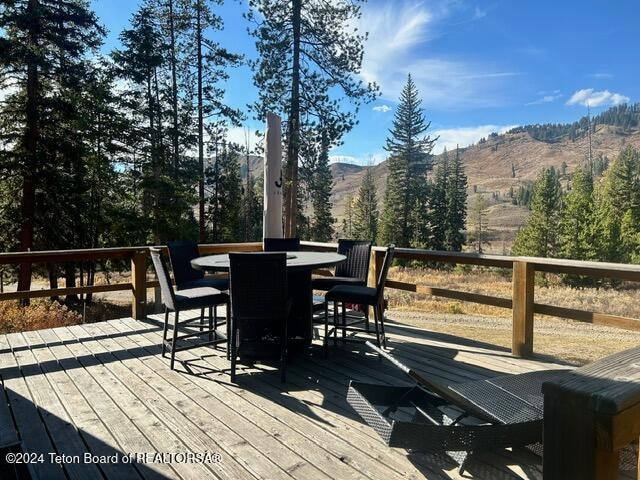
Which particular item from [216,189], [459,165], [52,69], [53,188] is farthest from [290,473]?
[459,165]

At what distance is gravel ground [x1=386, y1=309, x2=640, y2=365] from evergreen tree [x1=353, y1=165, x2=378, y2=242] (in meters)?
28.4

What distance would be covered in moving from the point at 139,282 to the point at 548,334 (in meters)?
9.48

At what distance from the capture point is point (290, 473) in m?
1.89

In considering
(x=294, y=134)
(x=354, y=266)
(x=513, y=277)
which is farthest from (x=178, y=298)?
(x=294, y=134)

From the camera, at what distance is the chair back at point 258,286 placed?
9.69 feet

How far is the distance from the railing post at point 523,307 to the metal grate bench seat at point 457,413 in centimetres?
136

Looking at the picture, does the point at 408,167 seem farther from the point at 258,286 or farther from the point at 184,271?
the point at 258,286

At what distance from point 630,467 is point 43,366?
3967 mm

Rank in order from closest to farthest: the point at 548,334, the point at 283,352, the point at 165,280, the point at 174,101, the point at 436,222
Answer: the point at 283,352, the point at 165,280, the point at 548,334, the point at 174,101, the point at 436,222

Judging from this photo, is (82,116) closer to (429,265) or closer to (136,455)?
(136,455)

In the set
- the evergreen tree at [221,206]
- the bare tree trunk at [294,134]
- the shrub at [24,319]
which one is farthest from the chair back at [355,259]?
the evergreen tree at [221,206]

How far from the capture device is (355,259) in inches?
174

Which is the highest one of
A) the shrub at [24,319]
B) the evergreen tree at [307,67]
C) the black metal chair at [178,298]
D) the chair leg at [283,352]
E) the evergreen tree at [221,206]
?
the evergreen tree at [307,67]

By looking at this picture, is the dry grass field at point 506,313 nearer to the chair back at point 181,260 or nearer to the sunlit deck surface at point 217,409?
the sunlit deck surface at point 217,409
